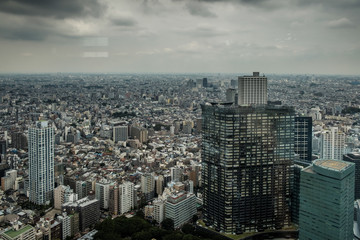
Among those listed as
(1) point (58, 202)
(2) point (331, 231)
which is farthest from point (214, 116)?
(1) point (58, 202)

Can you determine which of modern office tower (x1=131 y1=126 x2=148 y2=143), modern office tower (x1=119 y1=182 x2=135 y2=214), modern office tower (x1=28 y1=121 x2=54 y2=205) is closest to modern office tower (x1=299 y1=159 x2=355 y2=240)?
modern office tower (x1=119 y1=182 x2=135 y2=214)

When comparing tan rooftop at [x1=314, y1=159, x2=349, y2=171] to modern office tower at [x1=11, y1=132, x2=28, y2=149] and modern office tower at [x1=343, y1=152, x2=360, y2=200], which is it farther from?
modern office tower at [x1=11, y1=132, x2=28, y2=149]

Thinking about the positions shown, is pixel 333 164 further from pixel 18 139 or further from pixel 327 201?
pixel 18 139

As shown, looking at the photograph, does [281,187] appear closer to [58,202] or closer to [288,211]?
[288,211]

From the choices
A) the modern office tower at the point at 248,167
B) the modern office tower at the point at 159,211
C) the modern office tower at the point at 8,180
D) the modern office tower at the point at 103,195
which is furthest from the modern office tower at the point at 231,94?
the modern office tower at the point at 8,180

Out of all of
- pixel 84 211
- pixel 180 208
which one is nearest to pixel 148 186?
pixel 180 208
